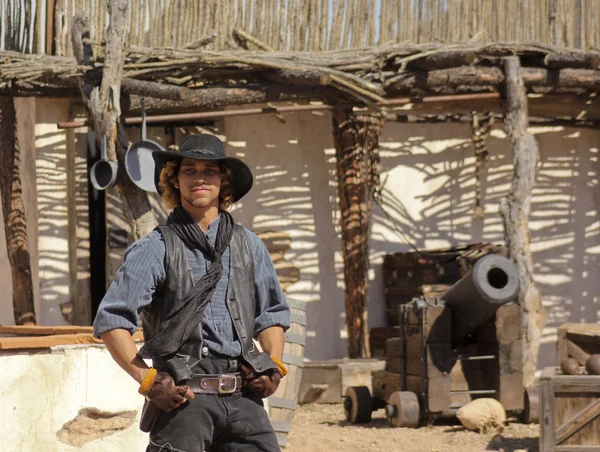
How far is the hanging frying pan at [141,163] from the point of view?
8.61 m

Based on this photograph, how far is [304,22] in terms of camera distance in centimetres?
1045

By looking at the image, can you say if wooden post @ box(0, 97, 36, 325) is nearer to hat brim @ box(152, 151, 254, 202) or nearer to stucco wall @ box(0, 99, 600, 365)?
stucco wall @ box(0, 99, 600, 365)

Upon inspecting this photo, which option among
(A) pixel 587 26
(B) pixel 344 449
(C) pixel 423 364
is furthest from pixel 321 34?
(B) pixel 344 449

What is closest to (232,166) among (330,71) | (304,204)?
(330,71)

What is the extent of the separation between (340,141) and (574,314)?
3052mm

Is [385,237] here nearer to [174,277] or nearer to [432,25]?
[432,25]

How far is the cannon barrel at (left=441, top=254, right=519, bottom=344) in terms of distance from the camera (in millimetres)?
7465

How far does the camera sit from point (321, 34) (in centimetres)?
1045

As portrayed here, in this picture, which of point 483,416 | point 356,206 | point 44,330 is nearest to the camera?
point 44,330

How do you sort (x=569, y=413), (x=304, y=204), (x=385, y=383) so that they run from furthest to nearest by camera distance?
(x=304, y=204) < (x=385, y=383) < (x=569, y=413)

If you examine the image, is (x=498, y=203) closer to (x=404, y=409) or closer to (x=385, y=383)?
(x=385, y=383)

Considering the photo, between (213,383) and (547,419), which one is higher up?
(213,383)

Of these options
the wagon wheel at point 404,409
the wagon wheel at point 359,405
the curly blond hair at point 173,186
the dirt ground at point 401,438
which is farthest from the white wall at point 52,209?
the curly blond hair at point 173,186

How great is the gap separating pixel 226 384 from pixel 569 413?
142 inches
